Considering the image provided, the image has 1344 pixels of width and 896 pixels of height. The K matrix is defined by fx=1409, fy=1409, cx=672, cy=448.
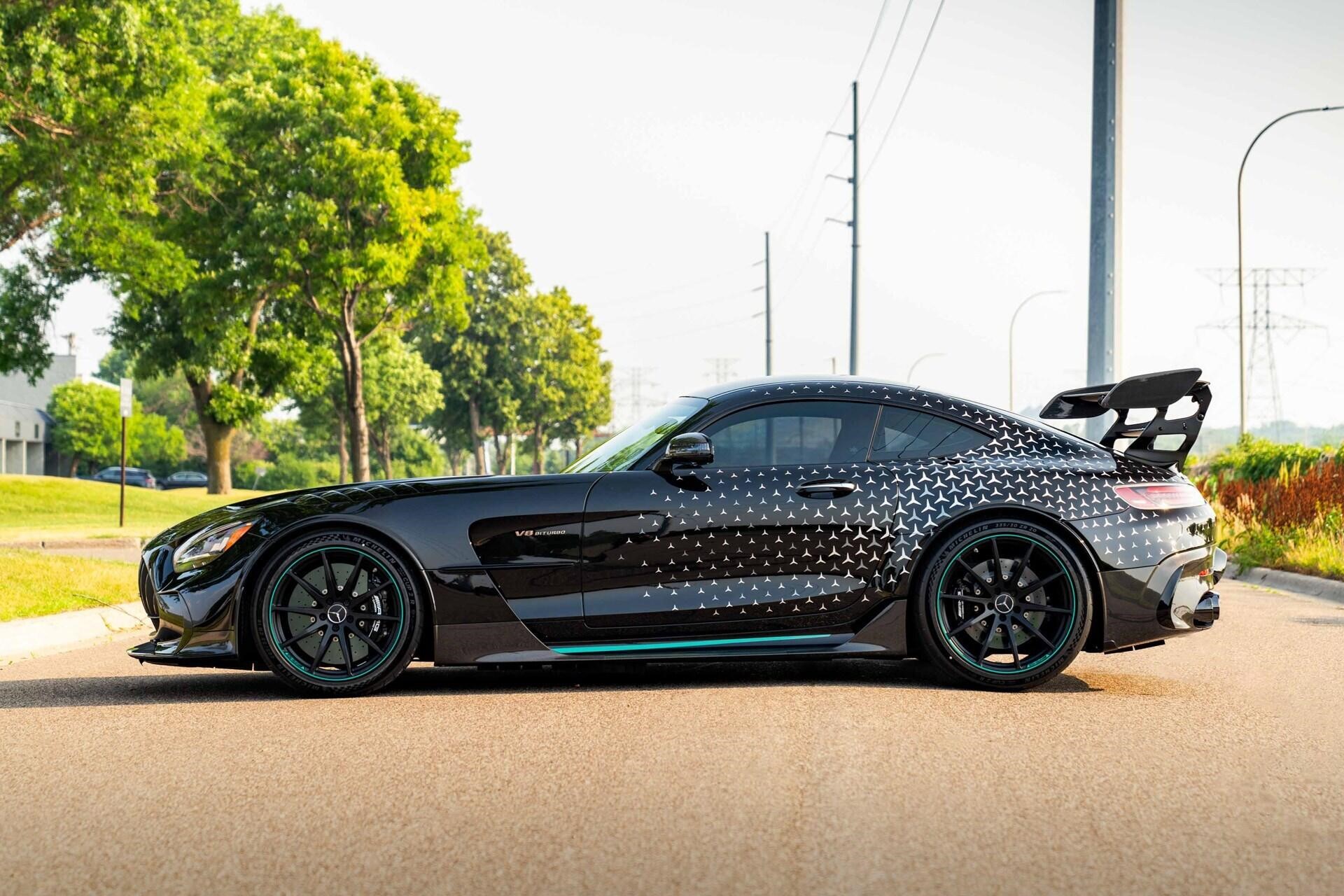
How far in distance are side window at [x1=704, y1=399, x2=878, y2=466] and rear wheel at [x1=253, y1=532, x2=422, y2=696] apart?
1654mm

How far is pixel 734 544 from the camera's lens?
659 cm

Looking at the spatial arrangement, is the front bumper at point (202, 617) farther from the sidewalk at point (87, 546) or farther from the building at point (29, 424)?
the building at point (29, 424)

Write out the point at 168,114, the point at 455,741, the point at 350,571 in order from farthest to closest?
the point at 168,114 → the point at 350,571 → the point at 455,741

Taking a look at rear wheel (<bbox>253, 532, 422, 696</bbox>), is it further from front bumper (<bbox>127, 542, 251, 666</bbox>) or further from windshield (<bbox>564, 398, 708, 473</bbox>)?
windshield (<bbox>564, 398, 708, 473</bbox>)

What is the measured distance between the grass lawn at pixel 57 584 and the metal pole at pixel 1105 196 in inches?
386

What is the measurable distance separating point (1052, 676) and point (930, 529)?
0.94 metres

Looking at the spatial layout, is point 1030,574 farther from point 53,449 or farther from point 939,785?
point 53,449

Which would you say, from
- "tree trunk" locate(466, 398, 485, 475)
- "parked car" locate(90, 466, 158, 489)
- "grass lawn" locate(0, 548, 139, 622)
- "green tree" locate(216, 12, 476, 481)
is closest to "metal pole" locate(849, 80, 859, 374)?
"green tree" locate(216, 12, 476, 481)

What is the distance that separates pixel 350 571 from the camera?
6.52m

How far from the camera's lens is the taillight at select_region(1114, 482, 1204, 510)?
6875 mm

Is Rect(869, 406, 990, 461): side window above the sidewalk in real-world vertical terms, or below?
above

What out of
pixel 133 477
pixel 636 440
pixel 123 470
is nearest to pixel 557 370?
pixel 133 477

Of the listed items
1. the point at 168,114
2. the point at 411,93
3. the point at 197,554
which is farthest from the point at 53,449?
the point at 197,554

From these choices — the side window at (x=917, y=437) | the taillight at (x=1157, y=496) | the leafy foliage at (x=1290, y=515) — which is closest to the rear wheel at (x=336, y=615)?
the side window at (x=917, y=437)
